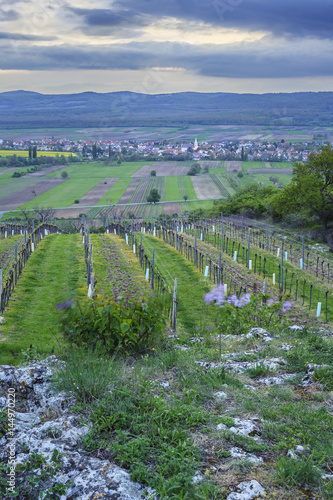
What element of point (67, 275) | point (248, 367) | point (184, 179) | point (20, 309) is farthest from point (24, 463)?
point (184, 179)

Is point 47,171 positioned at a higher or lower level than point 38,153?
lower

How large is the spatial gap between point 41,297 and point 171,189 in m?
64.1

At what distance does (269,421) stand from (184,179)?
273 ft

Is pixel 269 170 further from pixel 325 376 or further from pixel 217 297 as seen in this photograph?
pixel 325 376

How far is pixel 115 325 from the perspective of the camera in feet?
18.6

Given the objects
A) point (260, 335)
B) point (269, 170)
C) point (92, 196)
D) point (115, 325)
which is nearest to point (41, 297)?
point (260, 335)

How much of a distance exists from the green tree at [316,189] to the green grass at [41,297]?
16113mm

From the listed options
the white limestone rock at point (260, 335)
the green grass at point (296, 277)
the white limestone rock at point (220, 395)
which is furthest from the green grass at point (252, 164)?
the white limestone rock at point (220, 395)

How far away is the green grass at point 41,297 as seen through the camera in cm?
864

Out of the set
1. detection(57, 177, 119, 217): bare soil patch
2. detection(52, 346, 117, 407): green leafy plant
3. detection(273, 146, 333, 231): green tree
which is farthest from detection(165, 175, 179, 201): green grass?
detection(52, 346, 117, 407): green leafy plant

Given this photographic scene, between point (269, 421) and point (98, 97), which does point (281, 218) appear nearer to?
point (269, 421)

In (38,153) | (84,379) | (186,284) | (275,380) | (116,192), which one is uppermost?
(38,153)

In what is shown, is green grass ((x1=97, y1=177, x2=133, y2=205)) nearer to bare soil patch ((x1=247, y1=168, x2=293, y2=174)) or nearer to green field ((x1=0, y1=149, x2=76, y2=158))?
bare soil patch ((x1=247, y1=168, x2=293, y2=174))

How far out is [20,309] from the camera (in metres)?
12.1
